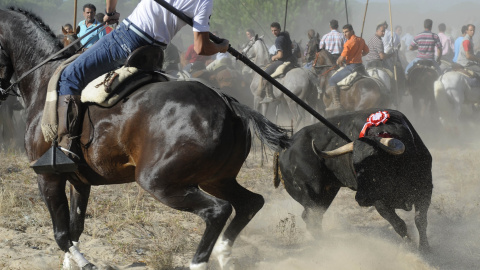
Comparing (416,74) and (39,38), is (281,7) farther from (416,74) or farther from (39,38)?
(39,38)

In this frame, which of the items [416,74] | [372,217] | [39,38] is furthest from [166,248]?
[416,74]

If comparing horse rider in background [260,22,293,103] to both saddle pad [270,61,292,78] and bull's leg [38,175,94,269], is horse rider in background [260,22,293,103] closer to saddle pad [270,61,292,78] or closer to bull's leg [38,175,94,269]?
saddle pad [270,61,292,78]

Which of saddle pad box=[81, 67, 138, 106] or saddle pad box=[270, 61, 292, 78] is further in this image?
saddle pad box=[270, 61, 292, 78]

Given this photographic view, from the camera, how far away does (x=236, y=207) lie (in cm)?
512

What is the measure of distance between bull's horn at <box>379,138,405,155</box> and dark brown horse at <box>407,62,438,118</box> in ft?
36.4

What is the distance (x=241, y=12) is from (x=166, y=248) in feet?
118

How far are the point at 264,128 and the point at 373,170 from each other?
4.94 ft

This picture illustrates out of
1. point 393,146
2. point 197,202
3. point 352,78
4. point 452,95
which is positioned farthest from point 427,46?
point 197,202

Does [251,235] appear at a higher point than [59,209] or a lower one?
lower

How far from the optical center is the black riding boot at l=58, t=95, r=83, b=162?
470 cm

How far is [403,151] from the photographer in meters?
5.56

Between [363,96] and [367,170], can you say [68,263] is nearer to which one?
[367,170]

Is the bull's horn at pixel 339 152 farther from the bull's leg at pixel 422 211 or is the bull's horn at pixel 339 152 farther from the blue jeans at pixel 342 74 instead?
the blue jeans at pixel 342 74

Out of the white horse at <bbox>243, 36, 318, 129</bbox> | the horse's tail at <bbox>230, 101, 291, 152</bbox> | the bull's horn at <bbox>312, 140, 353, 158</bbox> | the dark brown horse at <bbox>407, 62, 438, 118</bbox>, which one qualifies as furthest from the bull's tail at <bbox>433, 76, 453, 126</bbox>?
the horse's tail at <bbox>230, 101, 291, 152</bbox>
